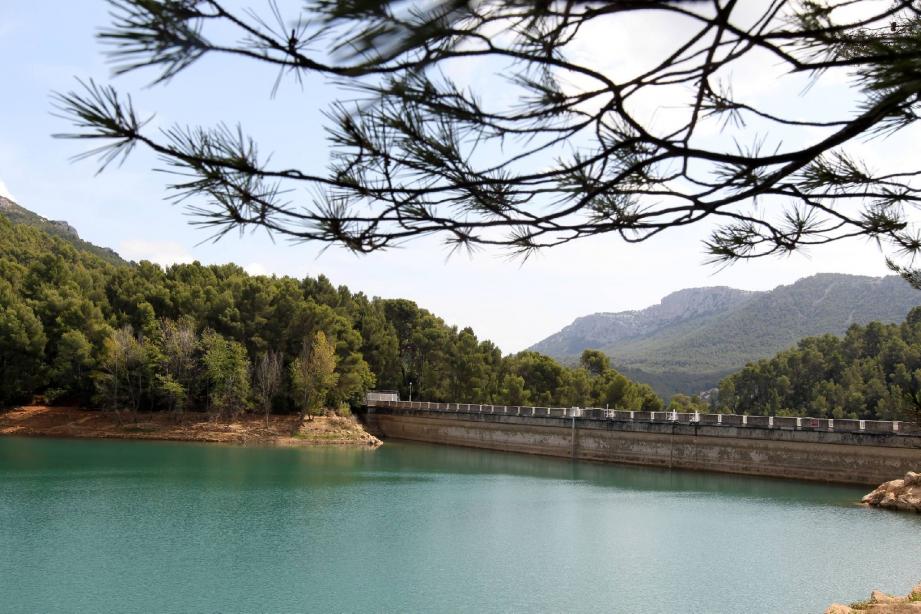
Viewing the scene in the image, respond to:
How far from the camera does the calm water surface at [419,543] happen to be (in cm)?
1238

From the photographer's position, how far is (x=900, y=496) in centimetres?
2217

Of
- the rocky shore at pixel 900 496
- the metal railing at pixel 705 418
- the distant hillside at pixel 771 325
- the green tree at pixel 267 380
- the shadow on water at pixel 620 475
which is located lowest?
the shadow on water at pixel 620 475

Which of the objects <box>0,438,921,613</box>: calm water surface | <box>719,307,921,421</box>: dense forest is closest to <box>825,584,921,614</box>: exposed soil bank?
<box>0,438,921,613</box>: calm water surface

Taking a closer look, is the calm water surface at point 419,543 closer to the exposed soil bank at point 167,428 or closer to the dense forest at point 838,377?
the exposed soil bank at point 167,428

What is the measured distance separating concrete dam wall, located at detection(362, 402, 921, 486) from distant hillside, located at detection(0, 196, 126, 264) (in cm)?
6600

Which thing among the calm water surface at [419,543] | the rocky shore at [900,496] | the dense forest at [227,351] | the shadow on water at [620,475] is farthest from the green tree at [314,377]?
the rocky shore at [900,496]

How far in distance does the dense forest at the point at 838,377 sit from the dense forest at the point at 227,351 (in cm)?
1538

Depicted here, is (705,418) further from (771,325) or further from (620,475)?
(771,325)

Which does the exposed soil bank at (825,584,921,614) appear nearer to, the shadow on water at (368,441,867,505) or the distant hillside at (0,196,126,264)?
the shadow on water at (368,441,867,505)

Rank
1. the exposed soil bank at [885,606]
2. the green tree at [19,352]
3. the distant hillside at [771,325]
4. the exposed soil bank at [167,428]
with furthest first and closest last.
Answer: the distant hillside at [771,325] < the green tree at [19,352] < the exposed soil bank at [167,428] < the exposed soil bank at [885,606]

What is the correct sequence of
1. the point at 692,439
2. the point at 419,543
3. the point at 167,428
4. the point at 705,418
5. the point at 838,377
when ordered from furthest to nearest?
the point at 838,377 < the point at 167,428 < the point at 705,418 < the point at 692,439 < the point at 419,543

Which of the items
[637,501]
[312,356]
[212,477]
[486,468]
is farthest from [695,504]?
[312,356]

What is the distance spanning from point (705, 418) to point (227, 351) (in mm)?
25864

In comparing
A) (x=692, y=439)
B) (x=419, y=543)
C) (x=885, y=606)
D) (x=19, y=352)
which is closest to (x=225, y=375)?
(x=19, y=352)
